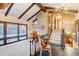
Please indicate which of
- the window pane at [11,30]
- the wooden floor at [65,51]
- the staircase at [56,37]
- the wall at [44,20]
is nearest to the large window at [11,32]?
the window pane at [11,30]

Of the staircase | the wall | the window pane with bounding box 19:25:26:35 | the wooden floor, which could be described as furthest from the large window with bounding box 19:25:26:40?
the wooden floor

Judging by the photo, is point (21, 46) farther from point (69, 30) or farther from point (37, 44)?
point (69, 30)

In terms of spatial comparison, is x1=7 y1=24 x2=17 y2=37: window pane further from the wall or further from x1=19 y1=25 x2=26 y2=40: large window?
the wall

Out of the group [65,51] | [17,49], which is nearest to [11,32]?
[17,49]

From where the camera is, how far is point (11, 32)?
2121mm

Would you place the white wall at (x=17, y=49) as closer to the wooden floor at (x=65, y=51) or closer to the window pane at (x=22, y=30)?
the window pane at (x=22, y=30)

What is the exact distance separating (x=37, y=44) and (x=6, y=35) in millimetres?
612

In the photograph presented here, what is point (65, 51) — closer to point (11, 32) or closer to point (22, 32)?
point (22, 32)

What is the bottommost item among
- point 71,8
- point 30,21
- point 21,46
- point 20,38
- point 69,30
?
point 21,46

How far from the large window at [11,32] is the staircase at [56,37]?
0.52 metres

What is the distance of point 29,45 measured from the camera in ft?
7.37

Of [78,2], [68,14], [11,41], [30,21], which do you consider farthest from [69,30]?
[11,41]

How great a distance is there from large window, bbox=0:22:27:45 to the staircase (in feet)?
1.71

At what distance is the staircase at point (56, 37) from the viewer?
224 cm
